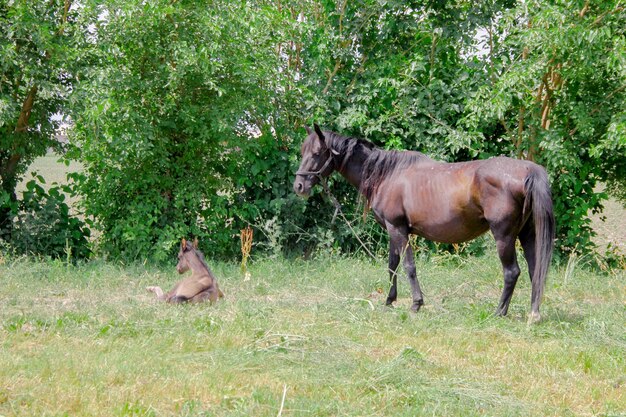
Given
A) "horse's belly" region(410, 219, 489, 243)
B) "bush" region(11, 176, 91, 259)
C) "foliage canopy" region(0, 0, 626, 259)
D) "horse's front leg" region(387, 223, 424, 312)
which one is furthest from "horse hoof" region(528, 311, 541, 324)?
"bush" region(11, 176, 91, 259)

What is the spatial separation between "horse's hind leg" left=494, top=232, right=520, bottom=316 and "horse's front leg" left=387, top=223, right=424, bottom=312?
2.77 ft

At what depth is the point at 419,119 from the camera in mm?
11172

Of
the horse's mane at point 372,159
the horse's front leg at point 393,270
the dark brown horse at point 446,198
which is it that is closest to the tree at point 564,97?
the horse's mane at point 372,159

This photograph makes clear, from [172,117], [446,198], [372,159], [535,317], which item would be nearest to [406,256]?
[446,198]

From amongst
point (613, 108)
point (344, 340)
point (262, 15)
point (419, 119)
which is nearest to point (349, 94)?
point (419, 119)

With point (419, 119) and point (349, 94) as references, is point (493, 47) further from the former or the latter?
point (349, 94)

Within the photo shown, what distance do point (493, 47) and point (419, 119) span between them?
5.09 ft

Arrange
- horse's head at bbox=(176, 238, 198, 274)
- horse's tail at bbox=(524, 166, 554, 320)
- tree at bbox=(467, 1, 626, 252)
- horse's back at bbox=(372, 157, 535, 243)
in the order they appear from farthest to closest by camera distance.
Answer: tree at bbox=(467, 1, 626, 252) → horse's head at bbox=(176, 238, 198, 274) → horse's back at bbox=(372, 157, 535, 243) → horse's tail at bbox=(524, 166, 554, 320)

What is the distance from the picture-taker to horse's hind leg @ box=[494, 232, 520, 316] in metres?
7.24

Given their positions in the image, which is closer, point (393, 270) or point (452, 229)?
point (452, 229)

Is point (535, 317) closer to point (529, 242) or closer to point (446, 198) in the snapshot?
point (529, 242)

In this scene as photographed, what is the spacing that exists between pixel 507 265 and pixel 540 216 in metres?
0.75

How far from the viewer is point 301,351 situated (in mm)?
5785

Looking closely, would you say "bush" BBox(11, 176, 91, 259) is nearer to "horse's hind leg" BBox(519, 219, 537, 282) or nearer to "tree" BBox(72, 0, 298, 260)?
"tree" BBox(72, 0, 298, 260)
